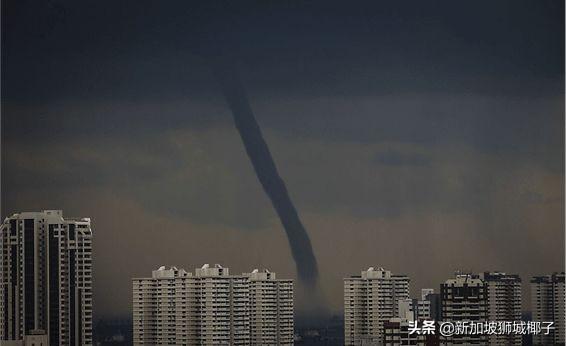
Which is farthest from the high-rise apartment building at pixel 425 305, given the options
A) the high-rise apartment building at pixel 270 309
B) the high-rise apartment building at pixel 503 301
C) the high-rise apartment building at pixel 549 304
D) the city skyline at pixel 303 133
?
the high-rise apartment building at pixel 270 309

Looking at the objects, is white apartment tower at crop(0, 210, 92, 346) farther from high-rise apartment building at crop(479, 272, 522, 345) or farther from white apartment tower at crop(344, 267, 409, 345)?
high-rise apartment building at crop(479, 272, 522, 345)

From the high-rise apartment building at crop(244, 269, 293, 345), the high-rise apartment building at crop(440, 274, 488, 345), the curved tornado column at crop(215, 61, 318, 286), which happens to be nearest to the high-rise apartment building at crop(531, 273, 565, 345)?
the high-rise apartment building at crop(440, 274, 488, 345)

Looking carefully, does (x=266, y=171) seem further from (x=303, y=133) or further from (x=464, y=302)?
(x=464, y=302)

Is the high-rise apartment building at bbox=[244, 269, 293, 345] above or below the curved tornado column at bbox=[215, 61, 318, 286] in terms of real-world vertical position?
A: below

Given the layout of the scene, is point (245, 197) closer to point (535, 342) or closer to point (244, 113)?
point (244, 113)

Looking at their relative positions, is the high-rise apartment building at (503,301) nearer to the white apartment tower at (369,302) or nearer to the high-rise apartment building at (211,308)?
the white apartment tower at (369,302)

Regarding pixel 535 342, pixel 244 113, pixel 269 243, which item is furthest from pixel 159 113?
pixel 535 342
